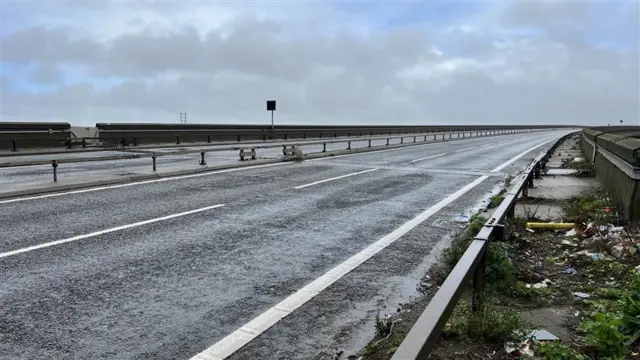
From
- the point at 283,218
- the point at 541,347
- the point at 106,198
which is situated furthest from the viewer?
the point at 106,198

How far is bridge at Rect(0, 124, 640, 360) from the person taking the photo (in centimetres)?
446

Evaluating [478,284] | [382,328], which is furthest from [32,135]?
[478,284]

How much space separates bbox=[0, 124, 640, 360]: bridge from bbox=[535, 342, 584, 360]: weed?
78 cm

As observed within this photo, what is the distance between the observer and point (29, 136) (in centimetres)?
2703

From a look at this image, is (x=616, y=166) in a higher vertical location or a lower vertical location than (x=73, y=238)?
higher

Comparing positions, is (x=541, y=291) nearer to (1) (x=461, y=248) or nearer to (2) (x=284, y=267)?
(1) (x=461, y=248)

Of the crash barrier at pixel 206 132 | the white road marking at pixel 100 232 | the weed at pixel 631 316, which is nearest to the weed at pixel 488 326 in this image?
the weed at pixel 631 316

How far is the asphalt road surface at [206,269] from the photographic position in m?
4.52

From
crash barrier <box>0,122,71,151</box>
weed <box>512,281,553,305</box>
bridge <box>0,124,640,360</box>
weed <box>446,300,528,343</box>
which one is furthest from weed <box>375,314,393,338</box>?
crash barrier <box>0,122,71,151</box>

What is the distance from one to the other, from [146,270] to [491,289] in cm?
401

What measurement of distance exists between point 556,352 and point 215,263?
4.30m

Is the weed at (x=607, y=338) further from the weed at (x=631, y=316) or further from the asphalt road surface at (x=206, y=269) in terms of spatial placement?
the asphalt road surface at (x=206, y=269)

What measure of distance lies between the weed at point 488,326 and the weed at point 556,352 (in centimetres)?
27

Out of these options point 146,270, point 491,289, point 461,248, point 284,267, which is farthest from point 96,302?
point 461,248
